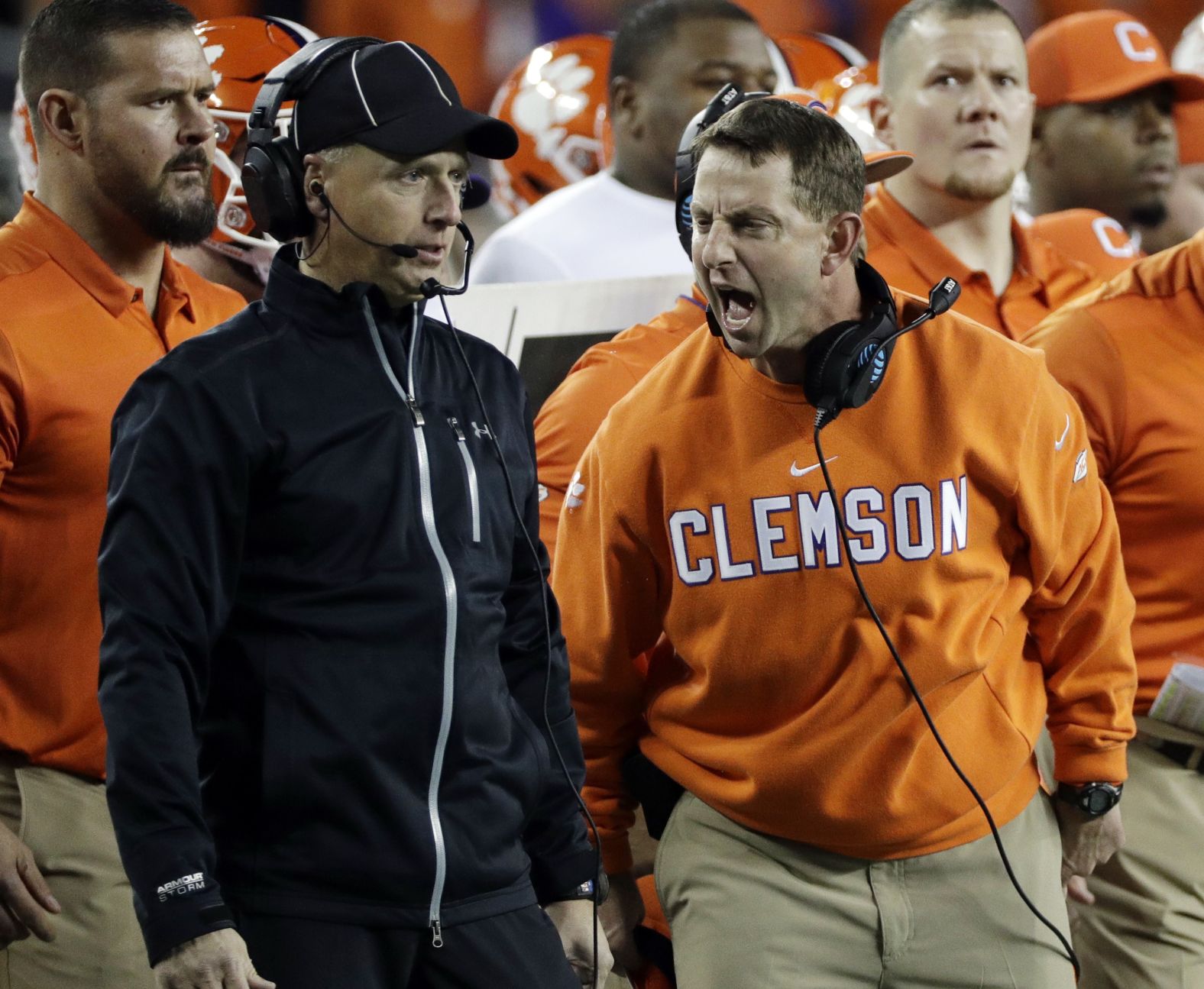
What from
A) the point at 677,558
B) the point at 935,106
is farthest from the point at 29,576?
the point at 935,106

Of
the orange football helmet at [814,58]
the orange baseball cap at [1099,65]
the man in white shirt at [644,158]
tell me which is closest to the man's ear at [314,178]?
the man in white shirt at [644,158]

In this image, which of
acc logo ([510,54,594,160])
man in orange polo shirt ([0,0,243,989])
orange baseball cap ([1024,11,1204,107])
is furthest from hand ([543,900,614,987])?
acc logo ([510,54,594,160])

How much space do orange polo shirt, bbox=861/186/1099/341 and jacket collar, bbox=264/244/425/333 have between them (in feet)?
5.37

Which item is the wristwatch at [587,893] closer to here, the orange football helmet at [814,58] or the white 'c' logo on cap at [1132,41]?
the white 'c' logo on cap at [1132,41]

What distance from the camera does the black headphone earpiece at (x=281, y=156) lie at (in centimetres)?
226

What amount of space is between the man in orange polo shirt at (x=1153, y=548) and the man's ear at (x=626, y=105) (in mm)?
1892

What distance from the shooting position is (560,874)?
2.42m

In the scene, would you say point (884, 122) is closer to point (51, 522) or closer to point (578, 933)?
point (51, 522)

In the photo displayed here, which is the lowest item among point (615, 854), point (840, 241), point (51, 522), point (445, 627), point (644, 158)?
point (615, 854)

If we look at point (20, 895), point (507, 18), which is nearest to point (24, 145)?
point (20, 895)

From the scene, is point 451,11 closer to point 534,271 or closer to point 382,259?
point 534,271

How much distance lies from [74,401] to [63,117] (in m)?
0.52

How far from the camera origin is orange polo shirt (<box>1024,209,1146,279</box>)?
15.4 feet

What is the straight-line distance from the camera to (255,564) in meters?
2.16
